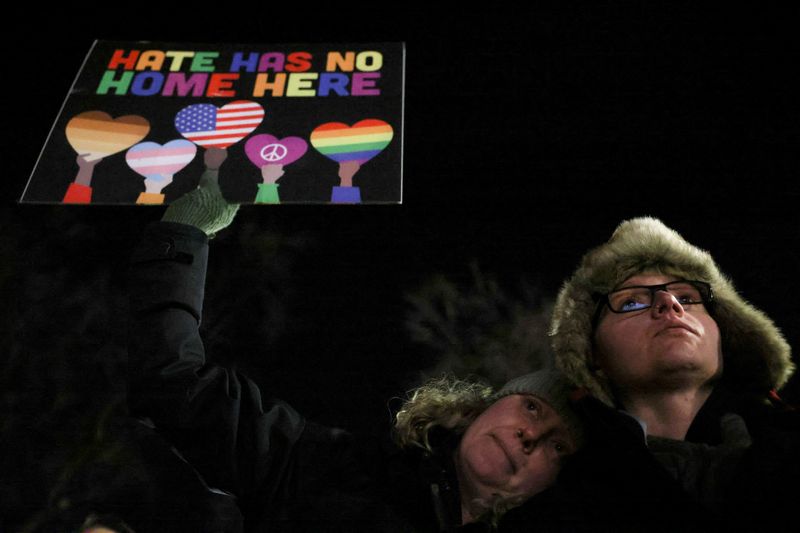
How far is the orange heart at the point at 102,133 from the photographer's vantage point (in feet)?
6.53

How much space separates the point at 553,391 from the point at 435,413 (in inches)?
Answer: 11.1

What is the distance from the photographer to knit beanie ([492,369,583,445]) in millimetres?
1449

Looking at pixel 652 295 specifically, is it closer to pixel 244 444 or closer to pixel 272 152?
pixel 244 444

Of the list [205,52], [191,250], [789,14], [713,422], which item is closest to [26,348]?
[191,250]

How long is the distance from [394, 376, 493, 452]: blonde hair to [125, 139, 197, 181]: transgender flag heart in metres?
0.95

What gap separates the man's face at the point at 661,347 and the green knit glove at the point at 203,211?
0.93 metres

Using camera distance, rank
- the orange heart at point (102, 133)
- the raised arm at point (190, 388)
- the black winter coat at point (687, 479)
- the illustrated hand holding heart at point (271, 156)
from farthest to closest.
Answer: the orange heart at point (102, 133), the illustrated hand holding heart at point (271, 156), the raised arm at point (190, 388), the black winter coat at point (687, 479)

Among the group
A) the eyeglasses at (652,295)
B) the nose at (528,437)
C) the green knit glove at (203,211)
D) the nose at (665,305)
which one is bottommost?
the nose at (528,437)

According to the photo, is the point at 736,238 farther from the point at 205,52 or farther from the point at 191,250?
the point at 205,52

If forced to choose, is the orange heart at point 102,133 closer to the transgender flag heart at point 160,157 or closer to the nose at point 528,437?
the transgender flag heart at point 160,157

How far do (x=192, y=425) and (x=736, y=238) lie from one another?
170 centimetres

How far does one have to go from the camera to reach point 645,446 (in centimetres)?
124

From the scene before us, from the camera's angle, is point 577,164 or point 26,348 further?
point 577,164

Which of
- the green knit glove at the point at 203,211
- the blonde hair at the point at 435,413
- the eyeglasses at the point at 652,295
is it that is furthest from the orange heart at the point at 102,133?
the eyeglasses at the point at 652,295
